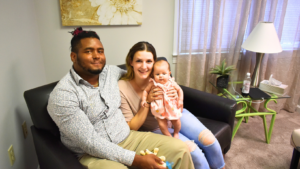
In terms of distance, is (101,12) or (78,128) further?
(101,12)

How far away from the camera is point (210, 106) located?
66.3 inches

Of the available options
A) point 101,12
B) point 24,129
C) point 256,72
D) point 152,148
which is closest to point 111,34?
point 101,12

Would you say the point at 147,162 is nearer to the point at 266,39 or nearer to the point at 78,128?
the point at 78,128

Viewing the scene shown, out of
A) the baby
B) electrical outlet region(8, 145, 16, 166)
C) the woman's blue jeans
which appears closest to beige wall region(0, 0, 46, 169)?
electrical outlet region(8, 145, 16, 166)

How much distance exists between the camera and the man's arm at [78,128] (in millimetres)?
1044

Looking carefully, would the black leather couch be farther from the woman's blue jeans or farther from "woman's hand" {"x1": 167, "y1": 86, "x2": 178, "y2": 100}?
"woman's hand" {"x1": 167, "y1": 86, "x2": 178, "y2": 100}

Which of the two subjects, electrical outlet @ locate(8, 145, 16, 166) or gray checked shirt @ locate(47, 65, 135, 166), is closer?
gray checked shirt @ locate(47, 65, 135, 166)

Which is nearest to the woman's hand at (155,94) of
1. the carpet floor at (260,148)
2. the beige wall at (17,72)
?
the beige wall at (17,72)

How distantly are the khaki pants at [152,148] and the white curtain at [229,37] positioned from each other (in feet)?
3.97

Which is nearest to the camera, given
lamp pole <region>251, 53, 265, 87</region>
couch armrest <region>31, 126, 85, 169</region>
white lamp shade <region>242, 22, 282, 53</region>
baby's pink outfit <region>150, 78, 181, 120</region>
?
couch armrest <region>31, 126, 85, 169</region>

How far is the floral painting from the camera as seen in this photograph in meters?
1.75

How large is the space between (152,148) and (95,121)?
407 mm

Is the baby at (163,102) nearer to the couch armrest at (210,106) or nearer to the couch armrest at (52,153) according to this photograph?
the couch armrest at (210,106)

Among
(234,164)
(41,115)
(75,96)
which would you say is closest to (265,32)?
(234,164)
